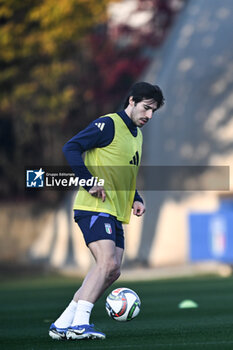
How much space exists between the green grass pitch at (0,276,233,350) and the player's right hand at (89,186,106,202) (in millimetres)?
1247

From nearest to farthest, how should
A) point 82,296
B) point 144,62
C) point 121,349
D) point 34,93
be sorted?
point 121,349 → point 82,296 → point 34,93 → point 144,62

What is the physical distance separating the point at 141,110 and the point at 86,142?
605mm

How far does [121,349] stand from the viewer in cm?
728

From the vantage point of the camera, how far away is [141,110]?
8.25 meters

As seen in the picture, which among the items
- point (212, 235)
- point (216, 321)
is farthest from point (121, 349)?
point (212, 235)

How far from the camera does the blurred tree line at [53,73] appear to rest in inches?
864

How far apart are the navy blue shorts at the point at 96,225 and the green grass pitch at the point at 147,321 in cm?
89

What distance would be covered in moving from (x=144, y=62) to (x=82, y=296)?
21.1 meters

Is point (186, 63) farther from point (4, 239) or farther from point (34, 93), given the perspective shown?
point (4, 239)

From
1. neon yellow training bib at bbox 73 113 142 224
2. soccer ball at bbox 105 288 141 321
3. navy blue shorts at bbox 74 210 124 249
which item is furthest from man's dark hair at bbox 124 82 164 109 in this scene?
soccer ball at bbox 105 288 141 321

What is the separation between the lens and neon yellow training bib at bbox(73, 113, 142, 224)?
812 cm

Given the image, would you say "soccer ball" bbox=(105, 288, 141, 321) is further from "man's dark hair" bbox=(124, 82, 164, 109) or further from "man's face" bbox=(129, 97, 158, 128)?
"man's dark hair" bbox=(124, 82, 164, 109)

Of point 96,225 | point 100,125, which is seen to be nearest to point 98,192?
point 96,225

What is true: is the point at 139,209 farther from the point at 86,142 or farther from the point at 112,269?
the point at 86,142
